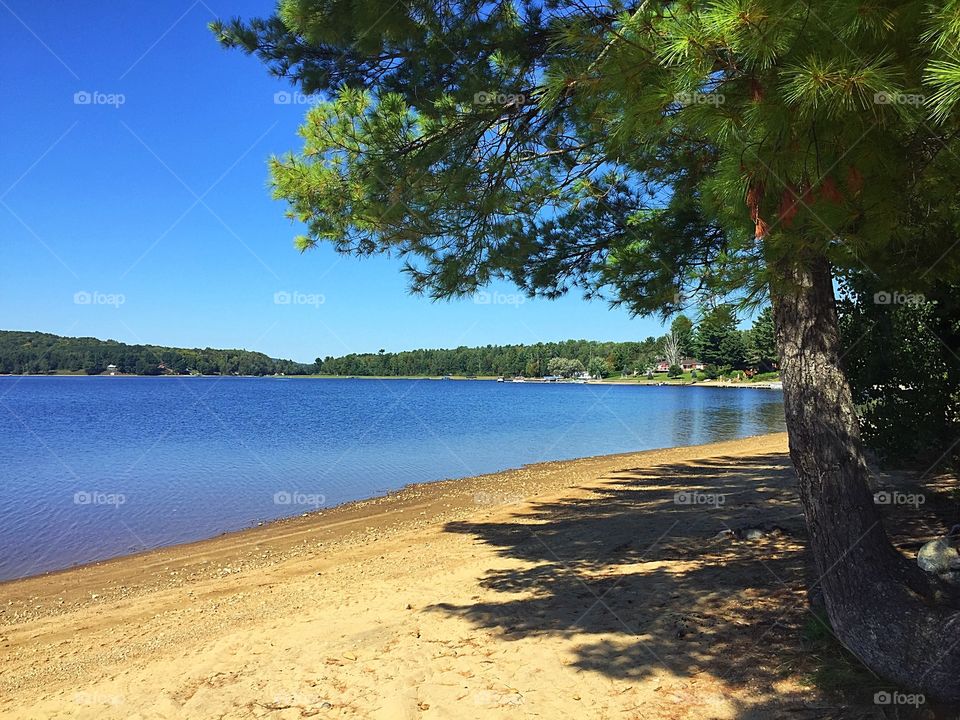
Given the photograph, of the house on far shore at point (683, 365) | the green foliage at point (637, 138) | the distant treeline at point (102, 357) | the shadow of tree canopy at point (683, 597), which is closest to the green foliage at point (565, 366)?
the house on far shore at point (683, 365)

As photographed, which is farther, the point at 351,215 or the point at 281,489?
the point at 281,489

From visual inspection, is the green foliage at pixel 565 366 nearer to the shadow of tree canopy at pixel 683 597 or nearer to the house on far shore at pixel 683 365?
the house on far shore at pixel 683 365

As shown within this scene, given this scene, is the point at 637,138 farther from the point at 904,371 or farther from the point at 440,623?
the point at 904,371

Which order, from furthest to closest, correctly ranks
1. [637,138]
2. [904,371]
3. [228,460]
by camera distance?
[228,460], [904,371], [637,138]

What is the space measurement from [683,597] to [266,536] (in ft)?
27.1

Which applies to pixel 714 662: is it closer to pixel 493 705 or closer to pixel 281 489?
pixel 493 705

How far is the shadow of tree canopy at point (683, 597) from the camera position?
3.59 m

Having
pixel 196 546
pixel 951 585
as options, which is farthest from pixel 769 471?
pixel 196 546

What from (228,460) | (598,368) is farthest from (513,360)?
(228,460)

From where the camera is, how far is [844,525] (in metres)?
3.56

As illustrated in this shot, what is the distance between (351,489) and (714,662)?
1356cm

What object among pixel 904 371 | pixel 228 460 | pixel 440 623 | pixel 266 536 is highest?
pixel 904 371

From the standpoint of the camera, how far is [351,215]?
595cm

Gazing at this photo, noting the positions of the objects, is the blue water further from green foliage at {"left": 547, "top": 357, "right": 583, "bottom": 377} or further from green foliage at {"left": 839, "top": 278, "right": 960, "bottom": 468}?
green foliage at {"left": 547, "top": 357, "right": 583, "bottom": 377}
